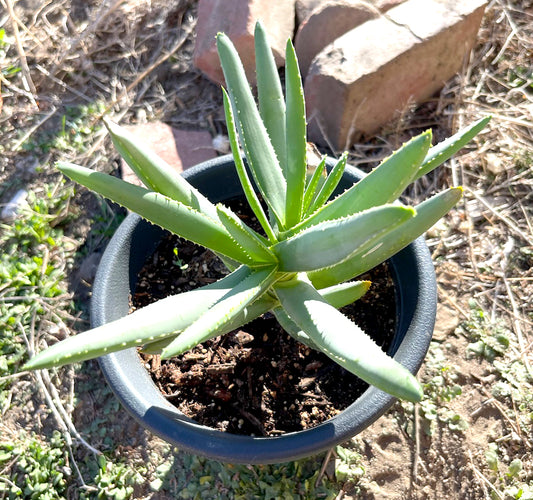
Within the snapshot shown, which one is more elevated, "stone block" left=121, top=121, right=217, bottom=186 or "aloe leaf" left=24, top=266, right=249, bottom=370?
"aloe leaf" left=24, top=266, right=249, bottom=370

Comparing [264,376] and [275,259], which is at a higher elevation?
[275,259]

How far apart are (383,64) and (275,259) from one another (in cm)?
106

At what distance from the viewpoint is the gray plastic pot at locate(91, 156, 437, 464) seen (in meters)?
1.01

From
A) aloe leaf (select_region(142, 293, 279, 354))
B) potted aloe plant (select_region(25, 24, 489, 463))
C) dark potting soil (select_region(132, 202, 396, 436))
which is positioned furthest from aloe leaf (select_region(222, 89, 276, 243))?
dark potting soil (select_region(132, 202, 396, 436))

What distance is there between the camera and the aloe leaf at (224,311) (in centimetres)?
72

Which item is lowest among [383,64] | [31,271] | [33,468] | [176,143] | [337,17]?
[33,468]

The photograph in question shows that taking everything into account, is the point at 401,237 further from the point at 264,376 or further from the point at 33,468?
the point at 33,468

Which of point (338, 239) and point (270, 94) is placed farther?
point (270, 94)

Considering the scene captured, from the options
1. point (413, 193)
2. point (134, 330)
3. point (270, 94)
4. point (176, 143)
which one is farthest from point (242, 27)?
point (134, 330)

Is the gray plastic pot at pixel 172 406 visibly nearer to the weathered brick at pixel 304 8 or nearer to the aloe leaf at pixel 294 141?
the aloe leaf at pixel 294 141

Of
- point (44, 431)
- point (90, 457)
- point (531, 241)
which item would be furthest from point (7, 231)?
point (531, 241)

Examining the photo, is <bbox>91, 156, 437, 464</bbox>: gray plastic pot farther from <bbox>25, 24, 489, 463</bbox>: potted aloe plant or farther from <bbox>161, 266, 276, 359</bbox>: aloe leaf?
<bbox>161, 266, 276, 359</bbox>: aloe leaf

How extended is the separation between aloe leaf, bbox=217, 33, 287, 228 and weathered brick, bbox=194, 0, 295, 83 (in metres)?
0.98

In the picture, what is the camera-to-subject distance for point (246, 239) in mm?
890
